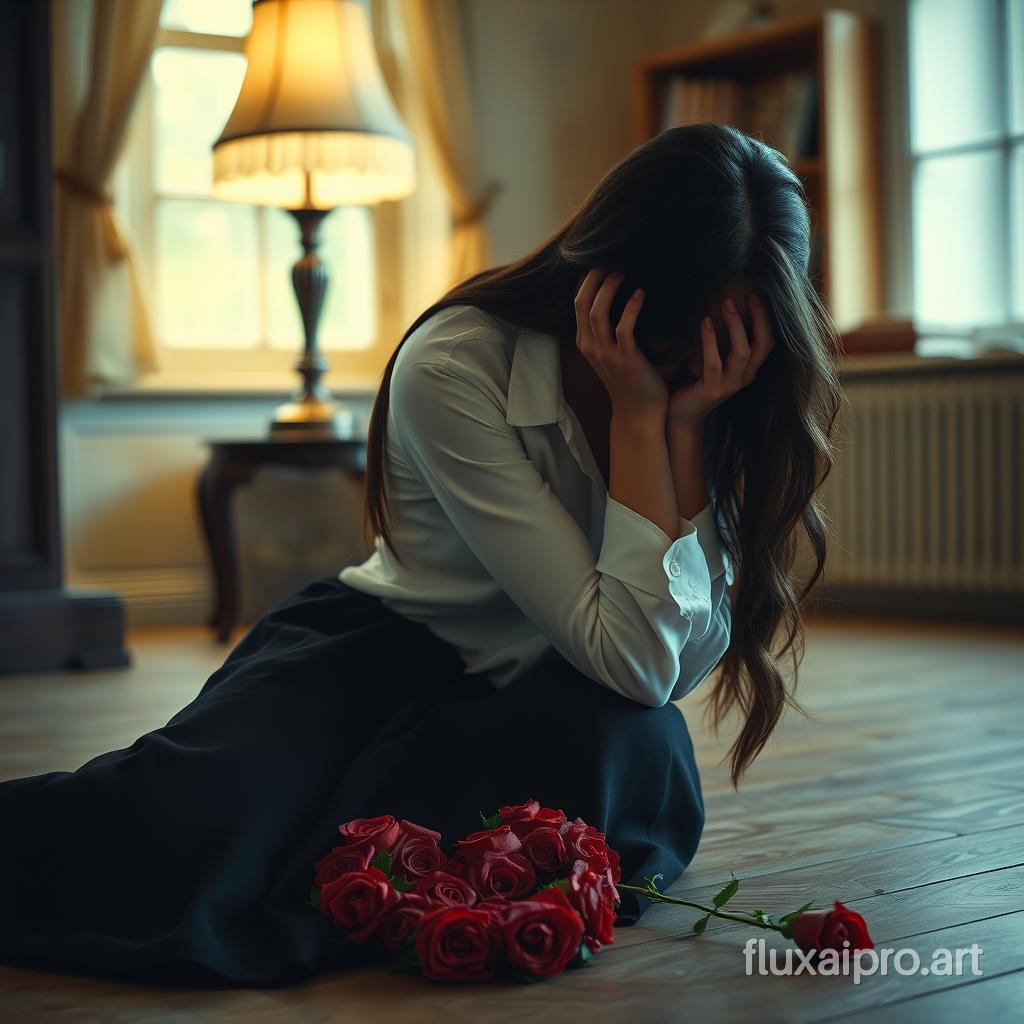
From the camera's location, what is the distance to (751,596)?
1367 mm


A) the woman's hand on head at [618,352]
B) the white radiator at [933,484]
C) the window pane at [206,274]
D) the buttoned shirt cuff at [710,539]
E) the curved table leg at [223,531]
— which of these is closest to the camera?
the woman's hand on head at [618,352]

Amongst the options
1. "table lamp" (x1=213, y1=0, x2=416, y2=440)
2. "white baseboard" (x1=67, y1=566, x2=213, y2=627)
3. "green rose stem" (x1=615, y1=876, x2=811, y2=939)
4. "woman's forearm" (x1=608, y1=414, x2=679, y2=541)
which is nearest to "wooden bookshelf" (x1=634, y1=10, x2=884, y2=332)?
"table lamp" (x1=213, y1=0, x2=416, y2=440)

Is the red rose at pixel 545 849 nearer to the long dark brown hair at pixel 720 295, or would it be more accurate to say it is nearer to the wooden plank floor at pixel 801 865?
the wooden plank floor at pixel 801 865

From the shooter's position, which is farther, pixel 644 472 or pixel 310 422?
pixel 310 422

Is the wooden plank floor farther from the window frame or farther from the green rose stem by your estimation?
the window frame

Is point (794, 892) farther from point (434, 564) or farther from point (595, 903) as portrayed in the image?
point (434, 564)

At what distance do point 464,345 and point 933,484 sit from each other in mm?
2636

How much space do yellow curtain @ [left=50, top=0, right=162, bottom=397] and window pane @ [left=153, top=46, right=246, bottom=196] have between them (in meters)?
0.21

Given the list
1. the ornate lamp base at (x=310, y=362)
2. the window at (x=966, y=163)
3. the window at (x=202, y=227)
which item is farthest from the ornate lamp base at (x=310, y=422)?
the window at (x=966, y=163)

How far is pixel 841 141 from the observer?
12.5 ft

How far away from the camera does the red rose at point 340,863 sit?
110 centimetres

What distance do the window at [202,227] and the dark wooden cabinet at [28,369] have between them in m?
0.87

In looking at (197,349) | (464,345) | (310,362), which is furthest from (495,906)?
(197,349)

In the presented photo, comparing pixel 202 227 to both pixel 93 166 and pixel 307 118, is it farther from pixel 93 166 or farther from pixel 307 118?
pixel 307 118
